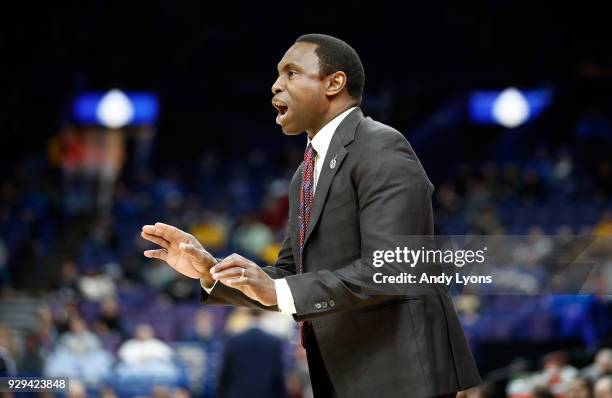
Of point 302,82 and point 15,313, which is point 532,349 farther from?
point 15,313

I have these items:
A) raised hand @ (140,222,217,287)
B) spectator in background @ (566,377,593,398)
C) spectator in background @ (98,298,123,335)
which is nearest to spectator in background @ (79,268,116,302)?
spectator in background @ (98,298,123,335)

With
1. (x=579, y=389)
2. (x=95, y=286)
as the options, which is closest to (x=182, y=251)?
(x=579, y=389)

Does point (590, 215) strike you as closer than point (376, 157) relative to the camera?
No

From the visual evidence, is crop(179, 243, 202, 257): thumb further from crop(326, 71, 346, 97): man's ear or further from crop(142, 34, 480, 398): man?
crop(326, 71, 346, 97): man's ear

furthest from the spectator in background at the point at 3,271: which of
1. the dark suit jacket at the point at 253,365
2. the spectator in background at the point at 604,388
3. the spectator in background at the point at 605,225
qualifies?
the spectator in background at the point at 604,388

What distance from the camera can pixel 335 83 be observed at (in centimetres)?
329

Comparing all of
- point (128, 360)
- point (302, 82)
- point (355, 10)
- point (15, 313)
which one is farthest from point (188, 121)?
point (302, 82)

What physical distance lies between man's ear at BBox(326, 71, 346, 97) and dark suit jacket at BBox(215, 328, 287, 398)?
5.34 m

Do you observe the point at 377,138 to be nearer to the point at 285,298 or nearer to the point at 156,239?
the point at 285,298

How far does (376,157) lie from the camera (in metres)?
3.09

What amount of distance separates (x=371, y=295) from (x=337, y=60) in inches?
31.9

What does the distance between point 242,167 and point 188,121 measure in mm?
2897

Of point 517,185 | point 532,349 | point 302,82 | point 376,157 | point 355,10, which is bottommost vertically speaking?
point 532,349

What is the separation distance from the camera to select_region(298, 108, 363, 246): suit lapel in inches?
124
